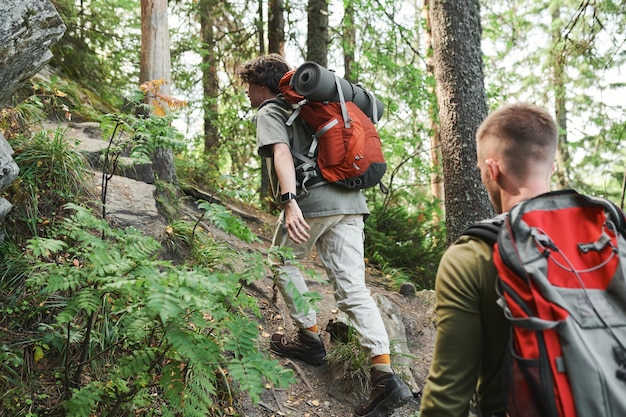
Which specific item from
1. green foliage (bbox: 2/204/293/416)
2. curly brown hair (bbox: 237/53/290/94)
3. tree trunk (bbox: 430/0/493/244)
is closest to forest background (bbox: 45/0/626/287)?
tree trunk (bbox: 430/0/493/244)

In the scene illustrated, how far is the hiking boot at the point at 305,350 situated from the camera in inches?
175

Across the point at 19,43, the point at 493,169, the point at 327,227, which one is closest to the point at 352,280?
the point at 327,227

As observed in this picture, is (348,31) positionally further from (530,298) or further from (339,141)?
(530,298)

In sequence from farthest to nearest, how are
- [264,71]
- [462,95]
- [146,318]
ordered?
[462,95] → [264,71] → [146,318]

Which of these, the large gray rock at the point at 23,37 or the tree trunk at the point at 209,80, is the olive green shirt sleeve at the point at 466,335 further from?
the tree trunk at the point at 209,80

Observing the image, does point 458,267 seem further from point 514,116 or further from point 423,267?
point 423,267

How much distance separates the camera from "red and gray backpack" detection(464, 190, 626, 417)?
1.47 meters

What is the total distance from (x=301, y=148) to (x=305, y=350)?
176 cm

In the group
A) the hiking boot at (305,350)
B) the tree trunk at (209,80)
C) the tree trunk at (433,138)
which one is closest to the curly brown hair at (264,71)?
the hiking boot at (305,350)

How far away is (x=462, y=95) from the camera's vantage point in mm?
5723

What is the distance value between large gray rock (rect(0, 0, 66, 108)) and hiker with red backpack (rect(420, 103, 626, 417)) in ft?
10.2

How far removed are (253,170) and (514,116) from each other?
953 centimetres

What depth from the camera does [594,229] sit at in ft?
5.54

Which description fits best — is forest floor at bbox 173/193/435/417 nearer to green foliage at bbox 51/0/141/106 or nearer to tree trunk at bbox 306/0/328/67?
tree trunk at bbox 306/0/328/67
